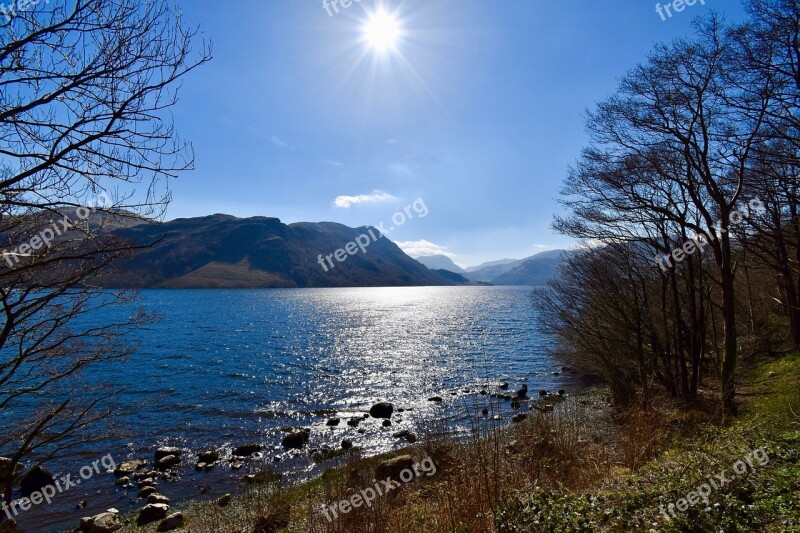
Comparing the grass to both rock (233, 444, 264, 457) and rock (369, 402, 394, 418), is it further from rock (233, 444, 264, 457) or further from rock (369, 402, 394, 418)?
rock (369, 402, 394, 418)

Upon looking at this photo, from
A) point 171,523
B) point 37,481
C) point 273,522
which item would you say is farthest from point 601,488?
point 37,481

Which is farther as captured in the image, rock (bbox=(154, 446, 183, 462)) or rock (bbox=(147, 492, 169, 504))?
rock (bbox=(154, 446, 183, 462))

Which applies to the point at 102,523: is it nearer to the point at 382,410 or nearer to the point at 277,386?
the point at 382,410

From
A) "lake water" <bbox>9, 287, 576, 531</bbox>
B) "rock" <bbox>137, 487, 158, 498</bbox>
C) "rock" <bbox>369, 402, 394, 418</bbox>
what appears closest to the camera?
"rock" <bbox>137, 487, 158, 498</bbox>

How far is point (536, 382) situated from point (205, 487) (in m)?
27.1

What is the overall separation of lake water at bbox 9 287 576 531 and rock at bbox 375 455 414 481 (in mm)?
2045

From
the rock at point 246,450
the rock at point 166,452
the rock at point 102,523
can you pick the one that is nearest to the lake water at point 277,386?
the rock at point 166,452

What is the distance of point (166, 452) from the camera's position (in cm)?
1875

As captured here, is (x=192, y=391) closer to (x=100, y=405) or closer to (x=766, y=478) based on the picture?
(x=100, y=405)

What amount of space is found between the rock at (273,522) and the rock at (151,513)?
7.14 meters

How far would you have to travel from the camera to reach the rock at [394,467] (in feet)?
44.3

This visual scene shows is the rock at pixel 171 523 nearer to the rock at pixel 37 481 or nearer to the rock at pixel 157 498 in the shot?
the rock at pixel 157 498

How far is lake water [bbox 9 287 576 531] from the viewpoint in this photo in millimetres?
17359

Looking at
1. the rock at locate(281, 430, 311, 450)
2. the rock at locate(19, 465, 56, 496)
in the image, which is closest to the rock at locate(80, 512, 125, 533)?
the rock at locate(19, 465, 56, 496)
